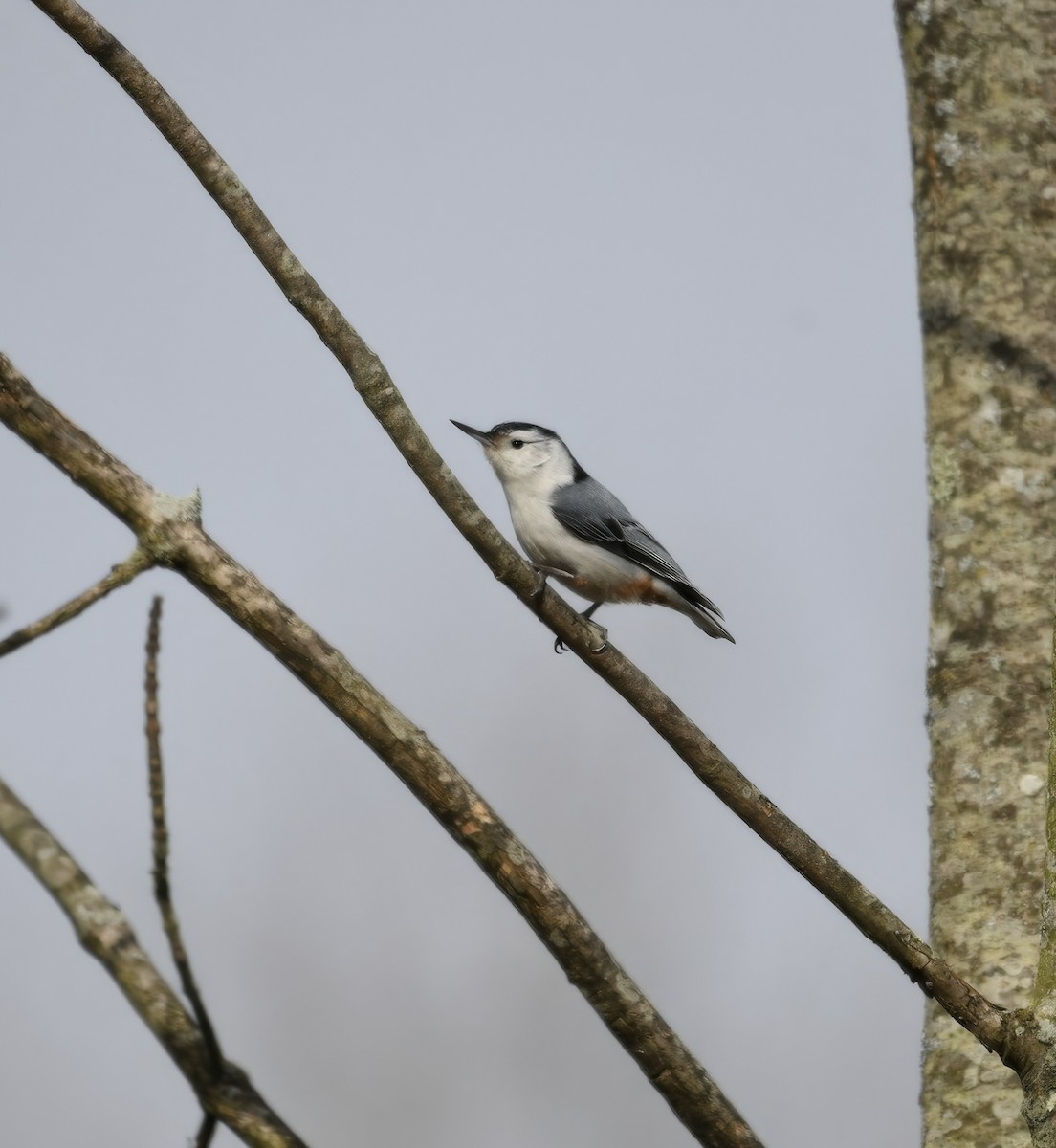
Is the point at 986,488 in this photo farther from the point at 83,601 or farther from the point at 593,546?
the point at 83,601

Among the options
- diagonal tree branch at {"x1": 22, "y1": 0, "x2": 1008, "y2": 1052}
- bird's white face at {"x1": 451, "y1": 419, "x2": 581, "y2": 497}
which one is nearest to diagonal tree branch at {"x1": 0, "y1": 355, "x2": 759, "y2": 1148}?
diagonal tree branch at {"x1": 22, "y1": 0, "x2": 1008, "y2": 1052}

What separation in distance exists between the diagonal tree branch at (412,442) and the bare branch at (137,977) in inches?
34.4

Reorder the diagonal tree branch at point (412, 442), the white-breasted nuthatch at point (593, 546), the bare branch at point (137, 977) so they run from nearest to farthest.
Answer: the bare branch at point (137, 977) → the diagonal tree branch at point (412, 442) → the white-breasted nuthatch at point (593, 546)

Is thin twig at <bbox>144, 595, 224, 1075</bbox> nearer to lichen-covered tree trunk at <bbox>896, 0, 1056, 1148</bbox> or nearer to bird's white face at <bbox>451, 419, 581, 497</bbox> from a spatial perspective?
lichen-covered tree trunk at <bbox>896, 0, 1056, 1148</bbox>

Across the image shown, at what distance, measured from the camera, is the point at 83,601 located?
1945 millimetres

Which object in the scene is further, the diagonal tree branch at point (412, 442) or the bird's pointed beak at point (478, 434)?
the bird's pointed beak at point (478, 434)

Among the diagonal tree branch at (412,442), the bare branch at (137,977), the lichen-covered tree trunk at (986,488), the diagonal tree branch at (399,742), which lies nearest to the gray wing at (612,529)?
the lichen-covered tree trunk at (986,488)

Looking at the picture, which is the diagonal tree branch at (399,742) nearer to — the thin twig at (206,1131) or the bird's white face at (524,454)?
the thin twig at (206,1131)

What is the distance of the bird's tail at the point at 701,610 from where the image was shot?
462 cm

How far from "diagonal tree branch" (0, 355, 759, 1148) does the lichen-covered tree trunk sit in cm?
87

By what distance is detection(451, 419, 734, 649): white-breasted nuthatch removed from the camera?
4.51 metres

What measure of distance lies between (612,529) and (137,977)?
2.87 metres

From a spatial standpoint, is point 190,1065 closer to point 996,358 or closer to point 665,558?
point 996,358

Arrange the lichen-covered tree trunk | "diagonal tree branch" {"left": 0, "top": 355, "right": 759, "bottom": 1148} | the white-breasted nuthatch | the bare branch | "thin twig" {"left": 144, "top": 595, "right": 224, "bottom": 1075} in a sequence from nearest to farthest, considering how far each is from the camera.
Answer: the bare branch < "thin twig" {"left": 144, "top": 595, "right": 224, "bottom": 1075} < "diagonal tree branch" {"left": 0, "top": 355, "right": 759, "bottom": 1148} < the lichen-covered tree trunk < the white-breasted nuthatch
